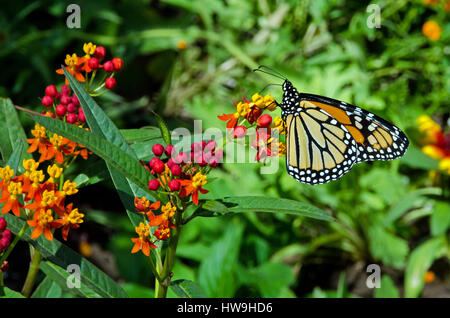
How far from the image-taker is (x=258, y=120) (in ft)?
3.88

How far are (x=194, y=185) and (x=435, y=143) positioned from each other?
2272 millimetres

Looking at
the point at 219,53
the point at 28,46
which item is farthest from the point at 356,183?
the point at 28,46

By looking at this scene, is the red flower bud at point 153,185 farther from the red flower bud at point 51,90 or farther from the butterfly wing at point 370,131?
the butterfly wing at point 370,131

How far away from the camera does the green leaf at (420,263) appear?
278 cm

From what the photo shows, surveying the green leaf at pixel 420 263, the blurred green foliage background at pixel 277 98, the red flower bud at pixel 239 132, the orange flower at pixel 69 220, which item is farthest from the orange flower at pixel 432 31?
the orange flower at pixel 69 220

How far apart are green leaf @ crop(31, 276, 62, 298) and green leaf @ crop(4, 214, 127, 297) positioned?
17cm

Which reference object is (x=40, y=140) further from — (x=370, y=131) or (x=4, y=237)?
(x=370, y=131)

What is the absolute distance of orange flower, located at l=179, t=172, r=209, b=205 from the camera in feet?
3.38

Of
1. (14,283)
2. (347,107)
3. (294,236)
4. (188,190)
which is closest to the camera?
(188,190)

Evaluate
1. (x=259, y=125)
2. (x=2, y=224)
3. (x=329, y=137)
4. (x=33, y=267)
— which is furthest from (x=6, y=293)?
(x=329, y=137)

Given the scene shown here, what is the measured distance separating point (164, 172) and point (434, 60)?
297cm

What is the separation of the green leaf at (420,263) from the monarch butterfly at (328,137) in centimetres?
125
